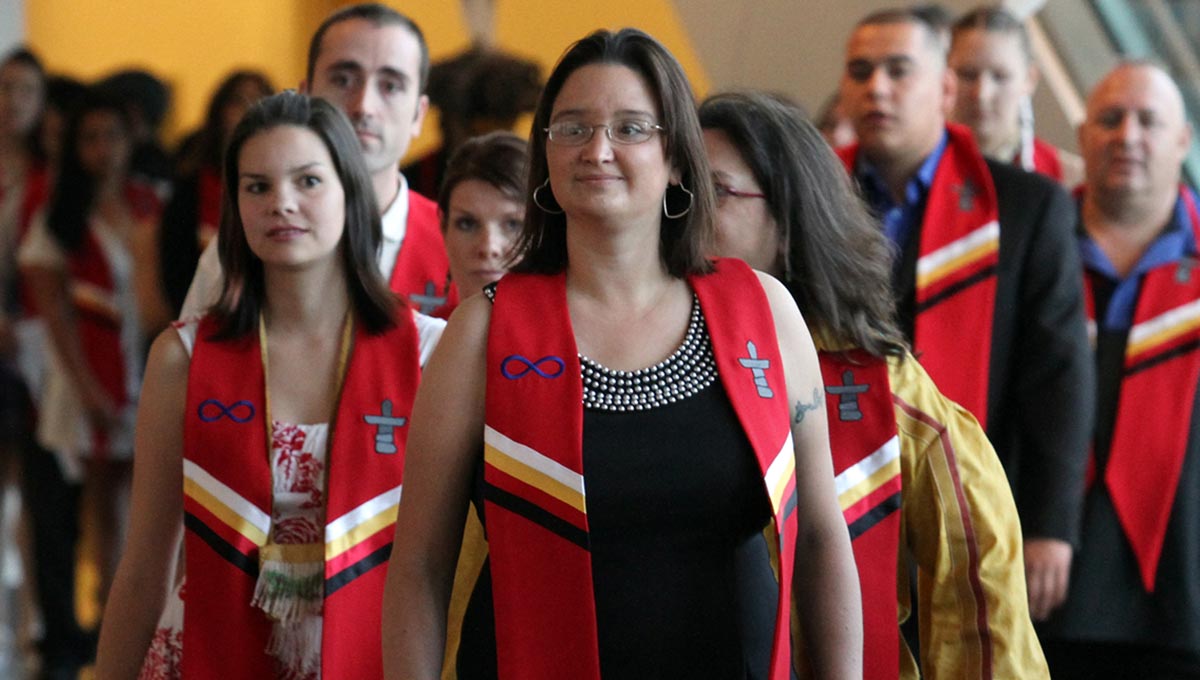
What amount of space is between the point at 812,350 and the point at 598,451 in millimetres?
370

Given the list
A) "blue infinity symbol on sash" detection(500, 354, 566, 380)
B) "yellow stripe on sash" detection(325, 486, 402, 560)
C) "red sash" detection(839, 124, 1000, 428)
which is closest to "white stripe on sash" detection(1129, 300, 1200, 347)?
"red sash" detection(839, 124, 1000, 428)

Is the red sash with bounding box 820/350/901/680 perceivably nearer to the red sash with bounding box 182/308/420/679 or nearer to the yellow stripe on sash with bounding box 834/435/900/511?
the yellow stripe on sash with bounding box 834/435/900/511

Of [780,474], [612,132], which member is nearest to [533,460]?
[780,474]

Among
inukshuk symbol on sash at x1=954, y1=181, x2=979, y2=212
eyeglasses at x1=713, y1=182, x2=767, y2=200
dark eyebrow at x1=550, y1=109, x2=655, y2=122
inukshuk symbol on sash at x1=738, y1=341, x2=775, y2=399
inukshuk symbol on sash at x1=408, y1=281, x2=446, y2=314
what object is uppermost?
dark eyebrow at x1=550, y1=109, x2=655, y2=122

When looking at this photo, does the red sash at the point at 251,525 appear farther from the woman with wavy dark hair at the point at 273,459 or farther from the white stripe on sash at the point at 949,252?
the white stripe on sash at the point at 949,252

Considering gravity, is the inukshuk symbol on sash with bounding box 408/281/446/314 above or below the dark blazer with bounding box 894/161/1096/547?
above

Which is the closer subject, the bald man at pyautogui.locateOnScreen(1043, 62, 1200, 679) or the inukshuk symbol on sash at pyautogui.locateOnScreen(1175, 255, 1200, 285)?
the bald man at pyautogui.locateOnScreen(1043, 62, 1200, 679)

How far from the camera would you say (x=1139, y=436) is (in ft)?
13.5

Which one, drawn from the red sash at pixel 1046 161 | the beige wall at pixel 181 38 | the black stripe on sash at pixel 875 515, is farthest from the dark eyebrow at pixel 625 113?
the beige wall at pixel 181 38

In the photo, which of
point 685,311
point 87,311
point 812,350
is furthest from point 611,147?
point 87,311

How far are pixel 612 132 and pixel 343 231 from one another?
90 cm

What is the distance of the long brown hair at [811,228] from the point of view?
110 inches

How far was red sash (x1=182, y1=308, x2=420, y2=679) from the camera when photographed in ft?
9.18

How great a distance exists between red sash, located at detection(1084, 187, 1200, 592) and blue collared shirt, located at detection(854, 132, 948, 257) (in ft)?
2.21
